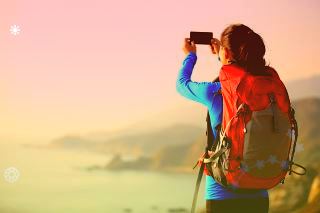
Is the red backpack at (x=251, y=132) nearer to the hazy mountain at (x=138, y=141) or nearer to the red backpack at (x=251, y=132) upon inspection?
the red backpack at (x=251, y=132)

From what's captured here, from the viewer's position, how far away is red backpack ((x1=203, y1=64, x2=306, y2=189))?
9.16 feet

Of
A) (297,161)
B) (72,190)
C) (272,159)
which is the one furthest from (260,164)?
(297,161)

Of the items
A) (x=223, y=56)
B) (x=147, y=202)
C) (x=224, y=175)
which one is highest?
(x=223, y=56)

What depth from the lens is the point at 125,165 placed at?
35.1 ft

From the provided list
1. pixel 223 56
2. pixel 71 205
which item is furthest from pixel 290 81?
pixel 223 56

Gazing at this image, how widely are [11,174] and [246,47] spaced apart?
20.5 ft

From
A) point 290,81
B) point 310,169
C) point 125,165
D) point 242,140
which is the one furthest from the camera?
point 125,165

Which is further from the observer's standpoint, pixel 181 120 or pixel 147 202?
pixel 181 120

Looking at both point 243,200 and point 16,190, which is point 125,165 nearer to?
point 16,190

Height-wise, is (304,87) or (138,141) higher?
(304,87)

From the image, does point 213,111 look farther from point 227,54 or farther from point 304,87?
point 304,87

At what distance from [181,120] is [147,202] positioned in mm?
1716

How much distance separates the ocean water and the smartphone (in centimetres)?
528

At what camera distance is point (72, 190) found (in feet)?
29.4
